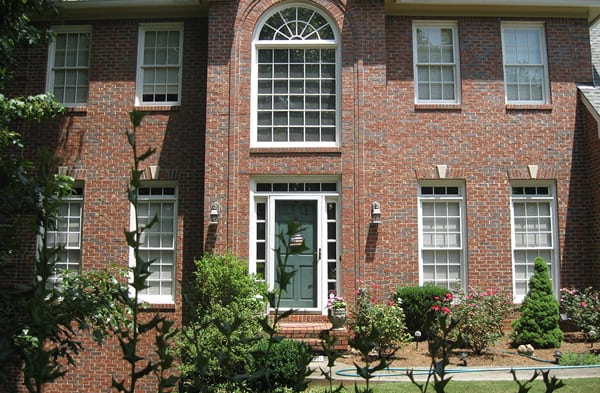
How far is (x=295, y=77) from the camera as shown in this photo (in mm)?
11461

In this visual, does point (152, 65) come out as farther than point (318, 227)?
Yes

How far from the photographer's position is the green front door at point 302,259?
36.2 feet

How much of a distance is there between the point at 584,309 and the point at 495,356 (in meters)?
2.25

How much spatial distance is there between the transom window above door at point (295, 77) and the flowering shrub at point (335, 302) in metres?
3.25

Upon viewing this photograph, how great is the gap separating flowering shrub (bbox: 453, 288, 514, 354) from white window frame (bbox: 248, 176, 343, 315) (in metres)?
2.41

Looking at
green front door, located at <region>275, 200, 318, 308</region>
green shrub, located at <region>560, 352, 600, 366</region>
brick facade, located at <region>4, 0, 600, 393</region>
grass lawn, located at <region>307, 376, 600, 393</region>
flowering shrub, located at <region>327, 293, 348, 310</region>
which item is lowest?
grass lawn, located at <region>307, 376, 600, 393</region>

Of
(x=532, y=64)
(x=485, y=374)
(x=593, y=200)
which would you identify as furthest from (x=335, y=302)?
(x=532, y=64)

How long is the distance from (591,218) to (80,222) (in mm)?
10899

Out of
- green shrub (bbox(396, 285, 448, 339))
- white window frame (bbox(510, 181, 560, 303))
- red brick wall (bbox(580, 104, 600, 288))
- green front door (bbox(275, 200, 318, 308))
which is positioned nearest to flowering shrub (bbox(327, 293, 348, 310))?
green front door (bbox(275, 200, 318, 308))

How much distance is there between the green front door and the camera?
1105 centimetres

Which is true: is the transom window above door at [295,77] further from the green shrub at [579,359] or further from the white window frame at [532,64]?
the green shrub at [579,359]

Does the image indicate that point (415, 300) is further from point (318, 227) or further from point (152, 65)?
point (152, 65)

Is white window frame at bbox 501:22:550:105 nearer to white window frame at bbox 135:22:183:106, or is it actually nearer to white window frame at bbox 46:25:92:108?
white window frame at bbox 135:22:183:106

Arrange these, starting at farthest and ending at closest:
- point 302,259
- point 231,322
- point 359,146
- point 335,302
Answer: point 302,259, point 359,146, point 335,302, point 231,322
